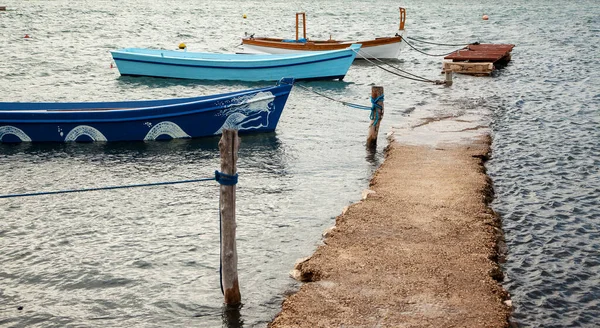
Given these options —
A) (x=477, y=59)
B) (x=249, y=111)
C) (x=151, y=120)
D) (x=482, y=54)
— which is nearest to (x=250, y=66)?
(x=249, y=111)

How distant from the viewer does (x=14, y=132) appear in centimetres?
1753

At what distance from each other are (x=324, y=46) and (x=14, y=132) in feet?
57.6

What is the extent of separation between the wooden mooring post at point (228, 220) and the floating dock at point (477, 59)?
2194 centimetres

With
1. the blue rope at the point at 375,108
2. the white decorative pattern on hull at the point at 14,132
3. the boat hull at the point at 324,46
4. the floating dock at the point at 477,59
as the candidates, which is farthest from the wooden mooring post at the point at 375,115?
the boat hull at the point at 324,46

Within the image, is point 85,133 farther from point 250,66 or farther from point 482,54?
point 482,54

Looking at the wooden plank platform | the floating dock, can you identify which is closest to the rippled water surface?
the floating dock

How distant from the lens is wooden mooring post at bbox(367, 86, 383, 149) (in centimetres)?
1591

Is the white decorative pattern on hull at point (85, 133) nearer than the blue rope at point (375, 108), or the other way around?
the blue rope at point (375, 108)

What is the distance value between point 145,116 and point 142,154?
4.04ft

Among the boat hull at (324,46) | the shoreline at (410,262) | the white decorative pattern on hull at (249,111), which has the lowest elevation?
the shoreline at (410,262)

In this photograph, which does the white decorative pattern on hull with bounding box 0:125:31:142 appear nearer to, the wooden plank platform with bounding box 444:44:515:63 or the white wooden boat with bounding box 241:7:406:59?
the white wooden boat with bounding box 241:7:406:59

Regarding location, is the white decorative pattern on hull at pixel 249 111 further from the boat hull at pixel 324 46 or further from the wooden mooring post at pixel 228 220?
the boat hull at pixel 324 46

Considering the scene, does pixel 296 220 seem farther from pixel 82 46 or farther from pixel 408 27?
pixel 408 27

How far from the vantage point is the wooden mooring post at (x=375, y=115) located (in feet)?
52.2
